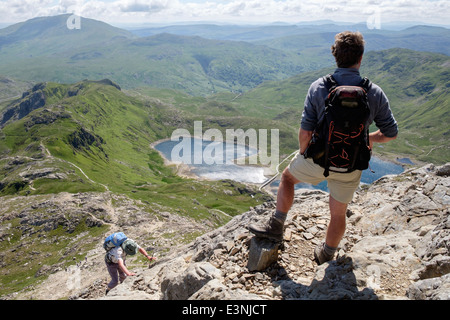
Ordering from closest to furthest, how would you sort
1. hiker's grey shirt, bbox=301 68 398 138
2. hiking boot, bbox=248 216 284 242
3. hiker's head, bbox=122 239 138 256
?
hiker's grey shirt, bbox=301 68 398 138, hiking boot, bbox=248 216 284 242, hiker's head, bbox=122 239 138 256

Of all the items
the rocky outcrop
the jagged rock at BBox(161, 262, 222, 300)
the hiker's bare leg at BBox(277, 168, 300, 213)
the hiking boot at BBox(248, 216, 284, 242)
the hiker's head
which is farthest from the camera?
the hiker's head

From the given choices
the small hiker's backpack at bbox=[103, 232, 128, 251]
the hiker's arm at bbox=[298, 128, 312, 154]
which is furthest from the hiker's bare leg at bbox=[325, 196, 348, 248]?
the small hiker's backpack at bbox=[103, 232, 128, 251]

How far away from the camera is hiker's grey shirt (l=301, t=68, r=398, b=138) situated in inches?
342

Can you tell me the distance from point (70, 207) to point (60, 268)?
41603 millimetres

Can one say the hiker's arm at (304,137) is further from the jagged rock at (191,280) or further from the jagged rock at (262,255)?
the jagged rock at (191,280)

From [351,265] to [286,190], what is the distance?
3.50 metres

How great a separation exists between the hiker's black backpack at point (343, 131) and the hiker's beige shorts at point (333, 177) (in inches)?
16.1

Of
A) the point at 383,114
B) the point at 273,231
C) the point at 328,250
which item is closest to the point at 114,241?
the point at 273,231

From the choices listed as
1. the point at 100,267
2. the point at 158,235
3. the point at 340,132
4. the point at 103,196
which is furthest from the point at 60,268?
the point at 340,132

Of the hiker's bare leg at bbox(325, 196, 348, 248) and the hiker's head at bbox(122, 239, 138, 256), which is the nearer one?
the hiker's bare leg at bbox(325, 196, 348, 248)

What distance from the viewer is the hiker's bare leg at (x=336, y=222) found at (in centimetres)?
996

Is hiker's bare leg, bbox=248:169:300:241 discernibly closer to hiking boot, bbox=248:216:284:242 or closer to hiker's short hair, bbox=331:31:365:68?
hiking boot, bbox=248:216:284:242

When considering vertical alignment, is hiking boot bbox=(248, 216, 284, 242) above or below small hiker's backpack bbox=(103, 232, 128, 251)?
above
